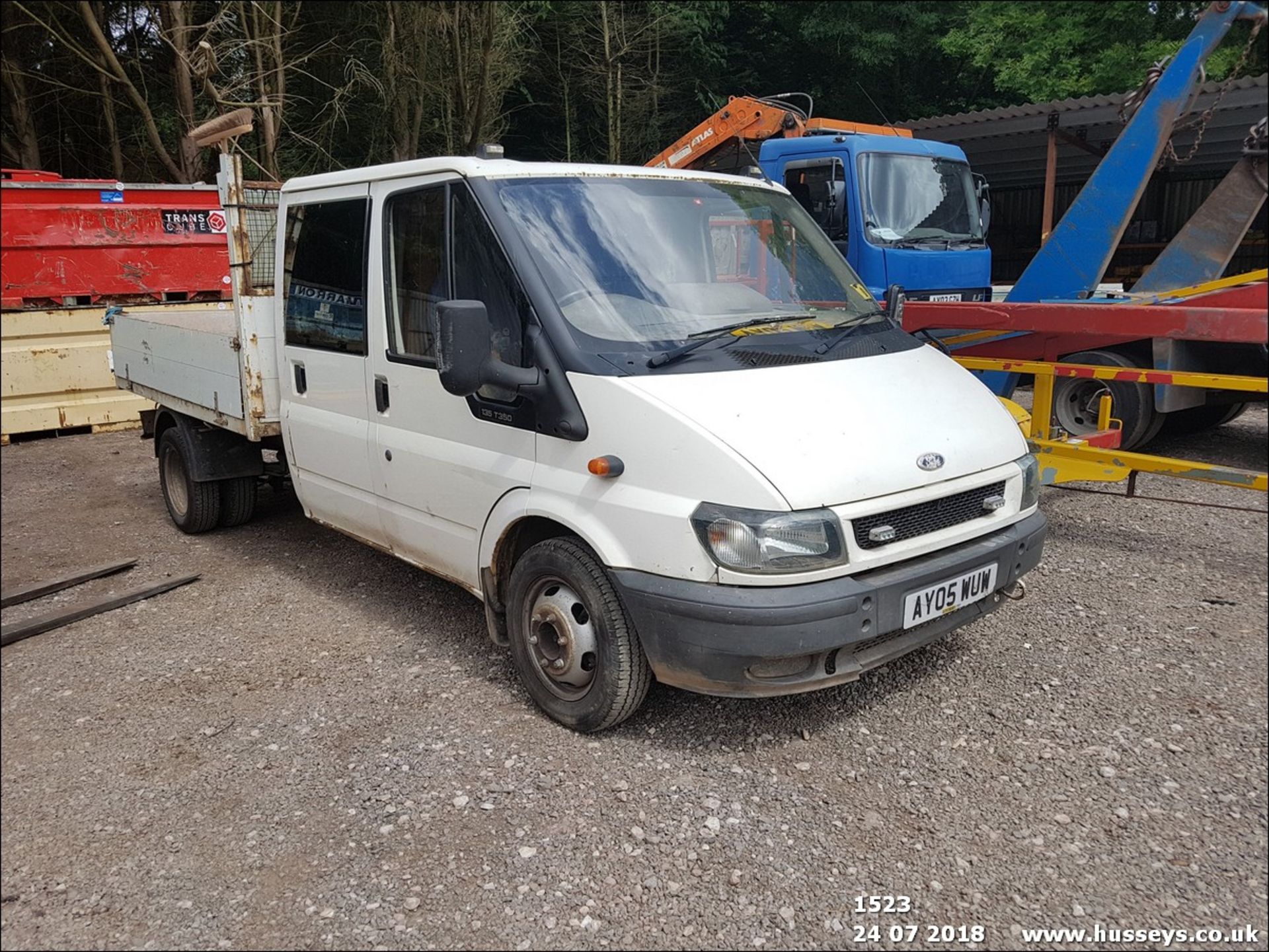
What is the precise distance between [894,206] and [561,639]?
677cm

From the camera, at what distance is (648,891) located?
109 inches

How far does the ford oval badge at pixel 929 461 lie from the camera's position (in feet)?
10.7

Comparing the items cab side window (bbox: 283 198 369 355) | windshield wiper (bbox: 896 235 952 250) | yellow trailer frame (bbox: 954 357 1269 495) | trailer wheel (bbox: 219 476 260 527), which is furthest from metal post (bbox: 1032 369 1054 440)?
trailer wheel (bbox: 219 476 260 527)

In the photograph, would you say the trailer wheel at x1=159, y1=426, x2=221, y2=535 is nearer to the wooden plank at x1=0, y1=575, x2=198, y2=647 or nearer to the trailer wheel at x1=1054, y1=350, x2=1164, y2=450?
the wooden plank at x1=0, y1=575, x2=198, y2=647

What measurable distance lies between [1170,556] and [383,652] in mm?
3604

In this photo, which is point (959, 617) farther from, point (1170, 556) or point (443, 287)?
point (443, 287)

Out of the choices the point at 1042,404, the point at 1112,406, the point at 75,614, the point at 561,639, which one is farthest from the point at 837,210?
the point at 75,614

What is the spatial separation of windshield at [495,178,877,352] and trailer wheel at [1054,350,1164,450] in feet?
10.5

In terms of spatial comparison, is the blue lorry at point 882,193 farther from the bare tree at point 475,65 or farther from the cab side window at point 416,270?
the bare tree at point 475,65

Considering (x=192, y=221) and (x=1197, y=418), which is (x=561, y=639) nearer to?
(x=1197, y=418)

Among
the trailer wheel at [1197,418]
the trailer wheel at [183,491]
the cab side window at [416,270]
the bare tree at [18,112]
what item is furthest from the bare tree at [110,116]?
the trailer wheel at [1197,418]

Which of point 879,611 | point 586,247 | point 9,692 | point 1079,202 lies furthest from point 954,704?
point 1079,202

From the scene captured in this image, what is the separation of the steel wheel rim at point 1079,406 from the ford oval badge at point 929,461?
4.09m

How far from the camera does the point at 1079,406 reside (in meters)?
7.14
